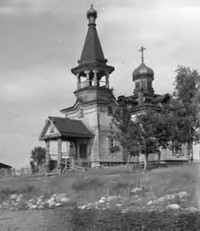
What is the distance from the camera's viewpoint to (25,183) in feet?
134

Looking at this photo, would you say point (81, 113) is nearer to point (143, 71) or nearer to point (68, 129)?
point (68, 129)

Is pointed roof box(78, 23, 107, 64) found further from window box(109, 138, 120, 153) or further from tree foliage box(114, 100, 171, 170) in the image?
tree foliage box(114, 100, 171, 170)

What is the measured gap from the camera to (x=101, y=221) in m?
22.9

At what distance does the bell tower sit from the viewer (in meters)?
56.2

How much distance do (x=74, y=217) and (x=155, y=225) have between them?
615cm

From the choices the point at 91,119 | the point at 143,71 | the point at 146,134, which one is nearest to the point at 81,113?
the point at 91,119

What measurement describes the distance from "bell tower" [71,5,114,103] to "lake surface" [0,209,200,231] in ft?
98.2

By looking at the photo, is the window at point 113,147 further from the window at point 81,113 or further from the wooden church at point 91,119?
the window at point 81,113

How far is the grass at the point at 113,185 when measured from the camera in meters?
32.3

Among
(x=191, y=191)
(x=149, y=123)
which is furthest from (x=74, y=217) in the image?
(x=149, y=123)

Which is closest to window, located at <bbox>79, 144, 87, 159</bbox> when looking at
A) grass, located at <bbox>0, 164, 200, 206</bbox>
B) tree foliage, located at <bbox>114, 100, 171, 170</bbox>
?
tree foliage, located at <bbox>114, 100, 171, 170</bbox>

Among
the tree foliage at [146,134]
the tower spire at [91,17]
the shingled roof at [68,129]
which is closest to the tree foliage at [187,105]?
the tree foliage at [146,134]

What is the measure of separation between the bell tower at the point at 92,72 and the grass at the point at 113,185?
1746 cm

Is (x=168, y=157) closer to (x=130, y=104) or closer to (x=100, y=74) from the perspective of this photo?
(x=130, y=104)
